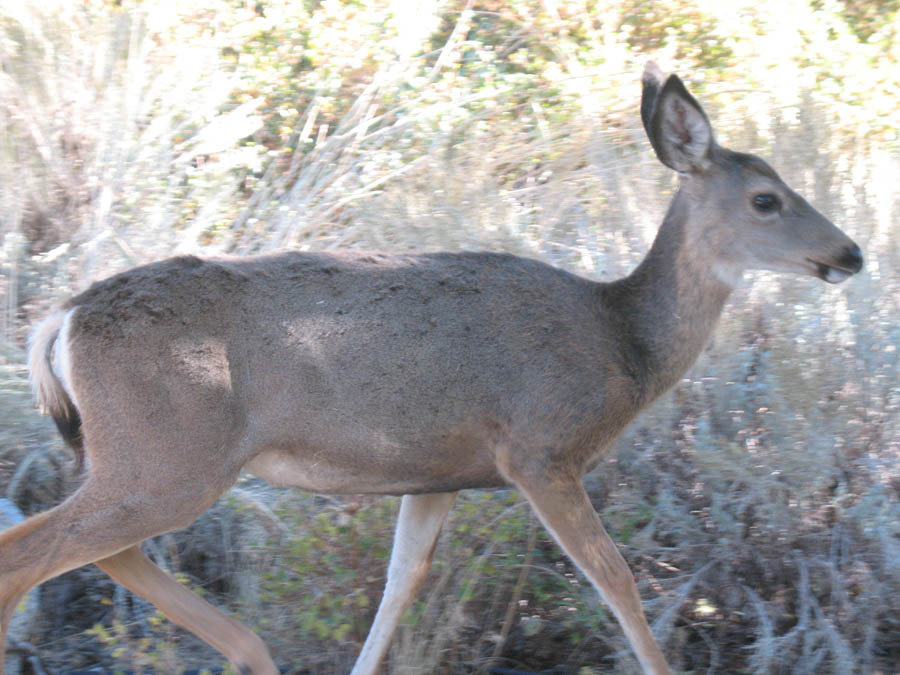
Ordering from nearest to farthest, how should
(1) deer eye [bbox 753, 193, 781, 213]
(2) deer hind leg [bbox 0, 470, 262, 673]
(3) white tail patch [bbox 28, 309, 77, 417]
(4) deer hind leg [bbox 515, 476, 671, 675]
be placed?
(2) deer hind leg [bbox 0, 470, 262, 673] < (3) white tail patch [bbox 28, 309, 77, 417] < (4) deer hind leg [bbox 515, 476, 671, 675] < (1) deer eye [bbox 753, 193, 781, 213]

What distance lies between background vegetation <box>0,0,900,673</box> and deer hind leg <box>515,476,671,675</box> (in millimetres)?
431

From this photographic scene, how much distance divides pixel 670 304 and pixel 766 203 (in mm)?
583

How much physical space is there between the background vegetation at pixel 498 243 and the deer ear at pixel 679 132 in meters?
1.16

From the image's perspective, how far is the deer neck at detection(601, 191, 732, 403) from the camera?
15.3ft

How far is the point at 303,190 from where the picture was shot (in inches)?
309

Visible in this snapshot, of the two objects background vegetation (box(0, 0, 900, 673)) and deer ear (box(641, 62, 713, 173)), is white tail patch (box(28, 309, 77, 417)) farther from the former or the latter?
deer ear (box(641, 62, 713, 173))

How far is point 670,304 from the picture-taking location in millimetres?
4738

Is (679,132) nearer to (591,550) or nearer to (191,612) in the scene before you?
(591,550)

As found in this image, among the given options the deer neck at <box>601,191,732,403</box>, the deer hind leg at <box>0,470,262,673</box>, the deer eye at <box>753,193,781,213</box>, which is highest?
the deer eye at <box>753,193,781,213</box>

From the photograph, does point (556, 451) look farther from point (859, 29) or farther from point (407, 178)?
point (859, 29)

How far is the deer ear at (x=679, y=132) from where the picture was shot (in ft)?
15.7

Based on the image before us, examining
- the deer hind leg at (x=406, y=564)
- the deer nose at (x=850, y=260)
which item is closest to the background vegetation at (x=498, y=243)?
the deer hind leg at (x=406, y=564)

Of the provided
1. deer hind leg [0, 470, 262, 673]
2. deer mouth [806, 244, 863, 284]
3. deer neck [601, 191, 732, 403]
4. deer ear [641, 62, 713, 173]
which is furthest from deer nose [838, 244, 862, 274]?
deer hind leg [0, 470, 262, 673]

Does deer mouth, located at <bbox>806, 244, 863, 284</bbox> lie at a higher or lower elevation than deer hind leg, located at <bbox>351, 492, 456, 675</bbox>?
higher
